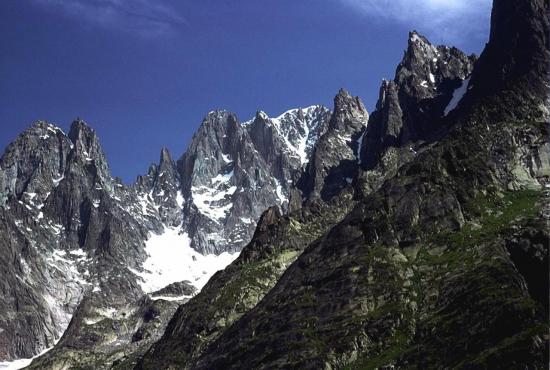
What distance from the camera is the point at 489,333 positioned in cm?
14300

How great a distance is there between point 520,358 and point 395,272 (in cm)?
7173

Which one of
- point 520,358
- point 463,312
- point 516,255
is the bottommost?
point 520,358

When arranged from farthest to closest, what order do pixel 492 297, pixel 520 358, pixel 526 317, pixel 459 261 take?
pixel 459 261
pixel 492 297
pixel 526 317
pixel 520 358

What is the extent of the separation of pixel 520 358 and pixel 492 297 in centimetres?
2856

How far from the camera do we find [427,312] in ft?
559

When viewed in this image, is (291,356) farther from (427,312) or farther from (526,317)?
(526,317)

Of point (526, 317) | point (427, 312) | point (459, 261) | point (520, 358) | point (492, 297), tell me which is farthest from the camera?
point (459, 261)

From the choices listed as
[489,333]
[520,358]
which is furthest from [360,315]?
[520,358]

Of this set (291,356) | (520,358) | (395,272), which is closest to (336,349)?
(291,356)

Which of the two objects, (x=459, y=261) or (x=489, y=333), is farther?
(x=459, y=261)

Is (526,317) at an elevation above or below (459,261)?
below

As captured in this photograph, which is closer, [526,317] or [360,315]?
[526,317]

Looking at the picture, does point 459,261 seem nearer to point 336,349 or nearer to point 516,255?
point 516,255

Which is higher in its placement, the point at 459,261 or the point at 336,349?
the point at 459,261
